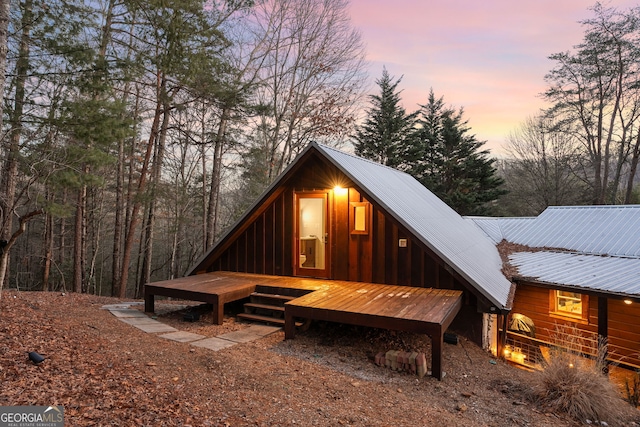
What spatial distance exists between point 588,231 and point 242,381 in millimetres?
10343

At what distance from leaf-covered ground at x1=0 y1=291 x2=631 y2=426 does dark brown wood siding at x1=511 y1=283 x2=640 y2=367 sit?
396cm

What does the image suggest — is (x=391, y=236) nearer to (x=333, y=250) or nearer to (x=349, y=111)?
(x=333, y=250)

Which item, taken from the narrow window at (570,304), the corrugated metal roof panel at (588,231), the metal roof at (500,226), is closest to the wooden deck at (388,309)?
the narrow window at (570,304)

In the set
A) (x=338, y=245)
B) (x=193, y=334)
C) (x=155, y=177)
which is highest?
(x=155, y=177)

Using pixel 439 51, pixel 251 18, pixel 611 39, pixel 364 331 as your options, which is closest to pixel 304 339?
pixel 364 331

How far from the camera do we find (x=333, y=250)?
23.2 ft

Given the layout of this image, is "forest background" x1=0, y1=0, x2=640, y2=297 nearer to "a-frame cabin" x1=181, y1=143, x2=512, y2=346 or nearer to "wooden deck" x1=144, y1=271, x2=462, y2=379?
"wooden deck" x1=144, y1=271, x2=462, y2=379

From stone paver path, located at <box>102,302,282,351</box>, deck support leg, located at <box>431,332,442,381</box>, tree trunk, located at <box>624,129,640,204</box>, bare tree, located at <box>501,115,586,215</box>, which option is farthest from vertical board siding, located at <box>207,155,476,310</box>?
bare tree, located at <box>501,115,586,215</box>

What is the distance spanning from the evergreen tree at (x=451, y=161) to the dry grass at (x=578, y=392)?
16.8 metres

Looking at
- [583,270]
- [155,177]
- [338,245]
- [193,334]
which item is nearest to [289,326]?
[193,334]

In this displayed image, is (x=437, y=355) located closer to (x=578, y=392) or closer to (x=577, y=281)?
(x=578, y=392)

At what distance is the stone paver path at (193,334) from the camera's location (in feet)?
15.8

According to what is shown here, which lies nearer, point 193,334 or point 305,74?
point 193,334

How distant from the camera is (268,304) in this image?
633 cm
